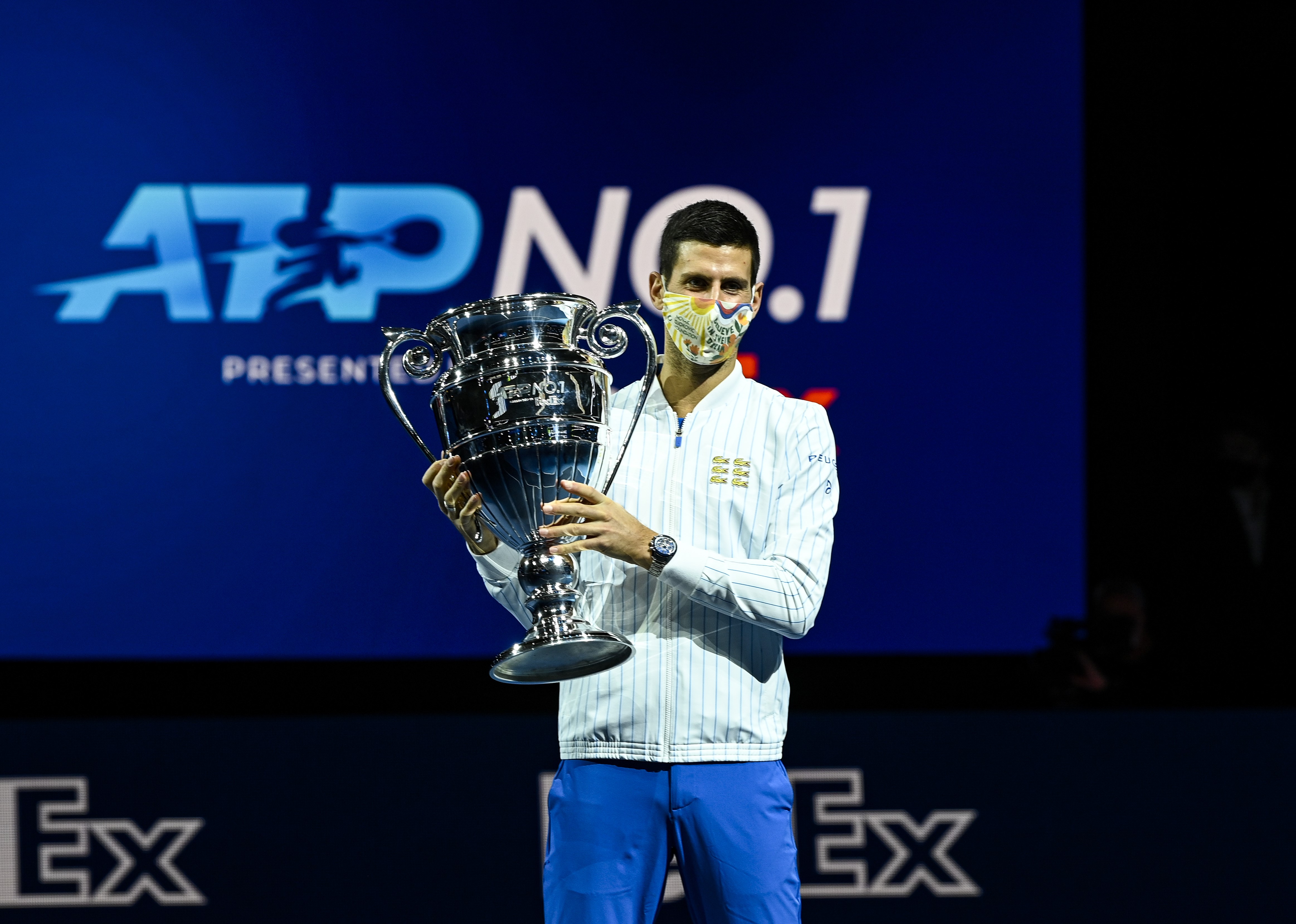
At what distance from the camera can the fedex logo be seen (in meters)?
3.99

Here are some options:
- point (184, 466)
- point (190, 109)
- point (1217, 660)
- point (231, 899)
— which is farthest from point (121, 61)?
point (1217, 660)

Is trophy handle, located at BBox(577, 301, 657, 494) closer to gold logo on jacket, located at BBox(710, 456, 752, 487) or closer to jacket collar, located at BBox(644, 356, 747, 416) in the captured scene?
jacket collar, located at BBox(644, 356, 747, 416)

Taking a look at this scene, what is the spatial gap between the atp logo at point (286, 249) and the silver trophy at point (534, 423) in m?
1.98

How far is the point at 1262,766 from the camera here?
365 centimetres

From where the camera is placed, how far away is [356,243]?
4.02m

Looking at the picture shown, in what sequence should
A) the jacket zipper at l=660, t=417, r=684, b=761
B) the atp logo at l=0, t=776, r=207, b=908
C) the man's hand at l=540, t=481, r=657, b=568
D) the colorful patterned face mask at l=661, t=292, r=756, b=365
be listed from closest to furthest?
the man's hand at l=540, t=481, r=657, b=568 → the jacket zipper at l=660, t=417, r=684, b=761 → the colorful patterned face mask at l=661, t=292, r=756, b=365 → the atp logo at l=0, t=776, r=207, b=908

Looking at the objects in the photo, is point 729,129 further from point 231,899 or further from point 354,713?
point 231,899

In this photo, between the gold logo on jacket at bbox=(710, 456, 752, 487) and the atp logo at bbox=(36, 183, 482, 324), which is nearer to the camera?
the gold logo on jacket at bbox=(710, 456, 752, 487)

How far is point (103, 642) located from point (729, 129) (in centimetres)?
250

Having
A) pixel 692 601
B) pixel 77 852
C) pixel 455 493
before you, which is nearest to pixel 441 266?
pixel 77 852

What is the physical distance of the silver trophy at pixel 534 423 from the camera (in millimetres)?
1961

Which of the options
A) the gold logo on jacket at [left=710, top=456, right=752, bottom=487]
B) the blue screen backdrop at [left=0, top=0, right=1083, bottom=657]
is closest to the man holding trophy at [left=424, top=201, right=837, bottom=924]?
the gold logo on jacket at [left=710, top=456, right=752, bottom=487]

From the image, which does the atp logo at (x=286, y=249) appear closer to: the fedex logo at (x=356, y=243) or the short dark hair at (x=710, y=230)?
the fedex logo at (x=356, y=243)

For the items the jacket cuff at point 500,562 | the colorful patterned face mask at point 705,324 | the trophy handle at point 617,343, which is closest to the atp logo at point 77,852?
the jacket cuff at point 500,562
